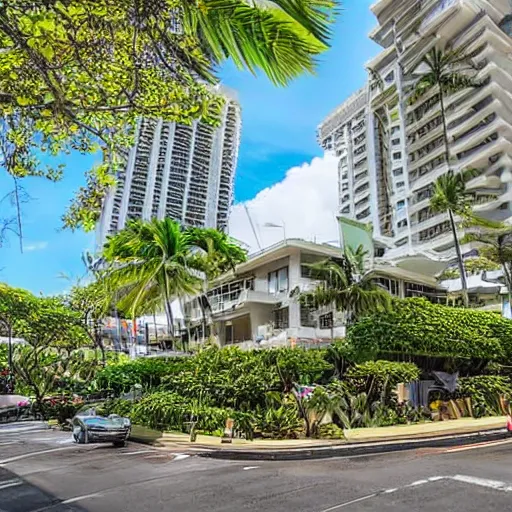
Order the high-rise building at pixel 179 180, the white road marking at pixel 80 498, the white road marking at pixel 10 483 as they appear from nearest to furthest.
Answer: the white road marking at pixel 80 498 → the white road marking at pixel 10 483 → the high-rise building at pixel 179 180

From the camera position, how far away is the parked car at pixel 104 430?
14930 millimetres

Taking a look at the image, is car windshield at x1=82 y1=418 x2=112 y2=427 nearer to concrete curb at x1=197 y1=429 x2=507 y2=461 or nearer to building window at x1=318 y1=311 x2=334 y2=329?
concrete curb at x1=197 y1=429 x2=507 y2=461

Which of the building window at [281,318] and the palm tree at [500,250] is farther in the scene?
the building window at [281,318]

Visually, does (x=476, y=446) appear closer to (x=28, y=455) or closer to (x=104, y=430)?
(x=104, y=430)

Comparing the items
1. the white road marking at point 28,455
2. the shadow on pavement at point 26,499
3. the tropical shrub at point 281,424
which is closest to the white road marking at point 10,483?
the shadow on pavement at point 26,499

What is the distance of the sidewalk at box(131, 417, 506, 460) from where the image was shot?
12383 mm

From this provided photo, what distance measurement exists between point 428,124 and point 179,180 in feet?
195

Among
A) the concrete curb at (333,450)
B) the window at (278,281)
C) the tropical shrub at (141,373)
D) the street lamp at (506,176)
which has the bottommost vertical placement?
the concrete curb at (333,450)

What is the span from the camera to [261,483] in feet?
28.6

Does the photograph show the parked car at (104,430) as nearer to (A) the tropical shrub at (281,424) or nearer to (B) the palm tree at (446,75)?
(A) the tropical shrub at (281,424)

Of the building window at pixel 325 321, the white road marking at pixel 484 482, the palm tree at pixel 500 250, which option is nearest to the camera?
the white road marking at pixel 484 482

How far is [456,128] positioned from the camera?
2613 inches

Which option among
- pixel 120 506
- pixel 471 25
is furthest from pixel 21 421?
pixel 471 25

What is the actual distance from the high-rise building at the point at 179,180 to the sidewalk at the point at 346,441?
6.26 m
